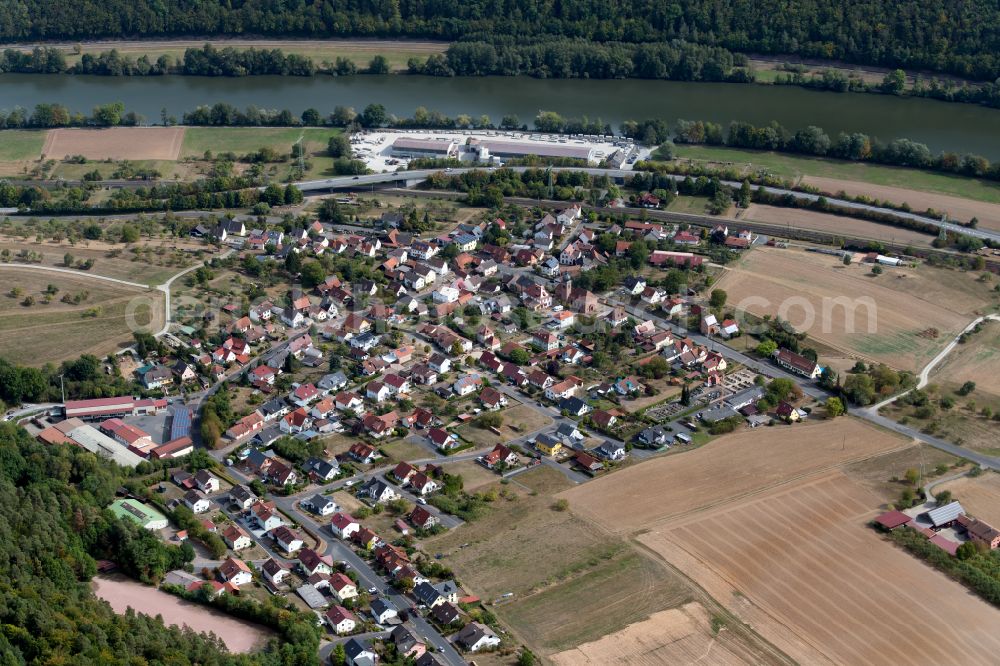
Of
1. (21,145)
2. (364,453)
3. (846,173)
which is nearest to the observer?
(364,453)

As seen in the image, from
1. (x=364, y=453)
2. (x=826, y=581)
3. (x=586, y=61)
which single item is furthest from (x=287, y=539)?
(x=586, y=61)

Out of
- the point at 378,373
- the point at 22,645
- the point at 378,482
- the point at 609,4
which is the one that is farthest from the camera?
the point at 609,4

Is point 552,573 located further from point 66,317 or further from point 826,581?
point 66,317

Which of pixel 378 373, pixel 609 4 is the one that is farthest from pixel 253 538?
pixel 609 4

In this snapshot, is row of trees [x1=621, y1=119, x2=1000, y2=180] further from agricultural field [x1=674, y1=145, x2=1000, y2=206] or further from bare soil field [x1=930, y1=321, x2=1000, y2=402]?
bare soil field [x1=930, y1=321, x2=1000, y2=402]

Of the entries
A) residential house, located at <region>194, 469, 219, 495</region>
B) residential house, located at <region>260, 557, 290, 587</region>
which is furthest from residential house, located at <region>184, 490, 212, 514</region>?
residential house, located at <region>260, 557, 290, 587</region>

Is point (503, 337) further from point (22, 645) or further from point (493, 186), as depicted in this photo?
point (22, 645)

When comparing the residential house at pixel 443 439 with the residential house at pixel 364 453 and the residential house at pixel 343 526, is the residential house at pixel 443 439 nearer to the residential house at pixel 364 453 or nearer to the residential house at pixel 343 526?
the residential house at pixel 364 453

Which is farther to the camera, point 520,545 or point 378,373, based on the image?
point 378,373
